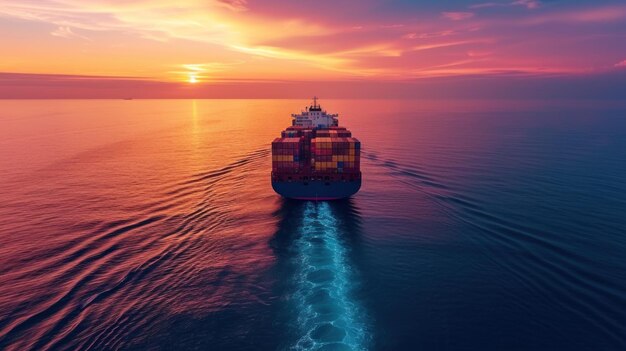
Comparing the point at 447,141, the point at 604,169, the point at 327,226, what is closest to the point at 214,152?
the point at 327,226

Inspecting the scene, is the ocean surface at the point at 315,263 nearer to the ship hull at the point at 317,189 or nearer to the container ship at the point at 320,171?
the ship hull at the point at 317,189

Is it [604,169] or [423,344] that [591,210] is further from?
[423,344]

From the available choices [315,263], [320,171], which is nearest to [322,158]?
[320,171]

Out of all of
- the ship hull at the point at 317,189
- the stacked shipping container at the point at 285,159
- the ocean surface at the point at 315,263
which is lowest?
the ocean surface at the point at 315,263

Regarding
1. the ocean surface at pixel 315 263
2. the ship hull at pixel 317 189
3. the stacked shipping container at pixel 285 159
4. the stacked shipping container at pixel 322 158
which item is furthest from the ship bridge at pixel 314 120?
the ship hull at pixel 317 189

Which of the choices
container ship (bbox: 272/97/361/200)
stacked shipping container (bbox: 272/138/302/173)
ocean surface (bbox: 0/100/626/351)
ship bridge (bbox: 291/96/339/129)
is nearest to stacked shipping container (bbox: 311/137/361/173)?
container ship (bbox: 272/97/361/200)

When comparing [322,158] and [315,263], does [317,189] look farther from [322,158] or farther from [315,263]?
[315,263]
